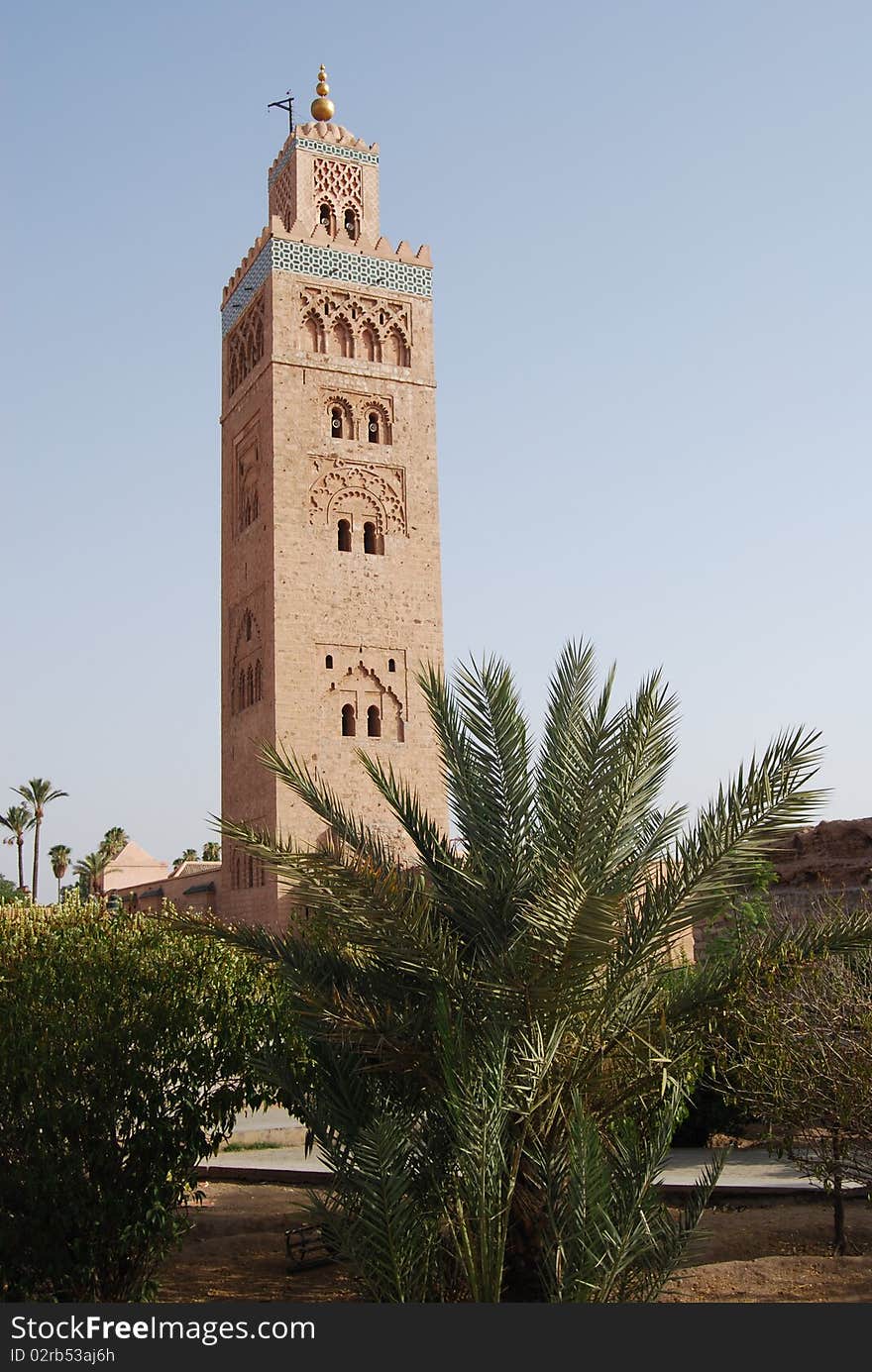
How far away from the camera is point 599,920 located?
4.59 m

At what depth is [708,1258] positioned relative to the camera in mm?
6723

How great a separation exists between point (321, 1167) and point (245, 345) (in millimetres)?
20920

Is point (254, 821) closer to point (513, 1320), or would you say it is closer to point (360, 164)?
point (360, 164)

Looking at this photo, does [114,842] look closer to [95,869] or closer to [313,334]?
[95,869]

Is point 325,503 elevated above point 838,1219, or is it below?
above

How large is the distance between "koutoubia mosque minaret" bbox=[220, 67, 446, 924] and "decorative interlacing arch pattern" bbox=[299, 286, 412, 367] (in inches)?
1.2

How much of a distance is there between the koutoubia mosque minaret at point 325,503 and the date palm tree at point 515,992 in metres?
17.4

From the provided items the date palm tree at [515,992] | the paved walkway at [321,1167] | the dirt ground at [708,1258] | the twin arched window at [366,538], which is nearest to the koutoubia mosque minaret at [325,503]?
the twin arched window at [366,538]

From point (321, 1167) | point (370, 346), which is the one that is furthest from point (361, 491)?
point (321, 1167)

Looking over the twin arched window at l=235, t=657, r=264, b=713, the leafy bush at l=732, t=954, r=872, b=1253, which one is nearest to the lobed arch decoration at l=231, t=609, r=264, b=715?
the twin arched window at l=235, t=657, r=264, b=713

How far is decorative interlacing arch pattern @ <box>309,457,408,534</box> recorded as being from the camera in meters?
24.6

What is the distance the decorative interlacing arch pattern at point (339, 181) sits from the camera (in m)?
26.3

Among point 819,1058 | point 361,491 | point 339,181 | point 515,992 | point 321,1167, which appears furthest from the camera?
point 339,181

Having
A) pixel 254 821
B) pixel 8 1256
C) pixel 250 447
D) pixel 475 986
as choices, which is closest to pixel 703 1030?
pixel 475 986
